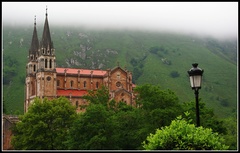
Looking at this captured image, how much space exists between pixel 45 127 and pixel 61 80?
4260 centimetres

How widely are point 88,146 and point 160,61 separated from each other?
142 meters

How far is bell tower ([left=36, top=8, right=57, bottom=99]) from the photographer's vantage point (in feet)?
331

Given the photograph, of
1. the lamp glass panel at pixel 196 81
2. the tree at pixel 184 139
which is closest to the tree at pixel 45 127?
the tree at pixel 184 139

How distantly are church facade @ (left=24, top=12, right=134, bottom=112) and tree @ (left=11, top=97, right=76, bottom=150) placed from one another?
29.9 metres

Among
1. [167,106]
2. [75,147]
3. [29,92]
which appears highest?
[29,92]

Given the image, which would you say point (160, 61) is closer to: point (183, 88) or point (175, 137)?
point (183, 88)

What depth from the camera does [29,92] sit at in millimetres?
108750

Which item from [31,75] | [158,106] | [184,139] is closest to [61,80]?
[31,75]

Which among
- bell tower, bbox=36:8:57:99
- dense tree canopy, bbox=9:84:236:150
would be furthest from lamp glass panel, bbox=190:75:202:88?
bell tower, bbox=36:8:57:99

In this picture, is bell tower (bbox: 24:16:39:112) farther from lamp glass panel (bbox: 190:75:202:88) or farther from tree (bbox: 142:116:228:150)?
lamp glass panel (bbox: 190:75:202:88)

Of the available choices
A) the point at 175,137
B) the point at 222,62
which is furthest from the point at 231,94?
the point at 175,137

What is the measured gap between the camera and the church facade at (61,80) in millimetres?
101688

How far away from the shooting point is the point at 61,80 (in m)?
106

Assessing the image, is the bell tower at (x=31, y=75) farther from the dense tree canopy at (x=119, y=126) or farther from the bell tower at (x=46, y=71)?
the dense tree canopy at (x=119, y=126)
